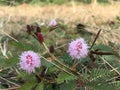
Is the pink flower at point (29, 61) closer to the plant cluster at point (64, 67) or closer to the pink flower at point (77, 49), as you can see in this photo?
the plant cluster at point (64, 67)

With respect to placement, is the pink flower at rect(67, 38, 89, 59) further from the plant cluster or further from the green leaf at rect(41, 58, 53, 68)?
the green leaf at rect(41, 58, 53, 68)

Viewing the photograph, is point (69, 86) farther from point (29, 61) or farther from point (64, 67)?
point (29, 61)

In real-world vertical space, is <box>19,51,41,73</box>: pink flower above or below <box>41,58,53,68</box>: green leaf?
above

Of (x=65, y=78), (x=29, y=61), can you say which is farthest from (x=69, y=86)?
(x=29, y=61)

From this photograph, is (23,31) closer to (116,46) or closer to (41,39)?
(116,46)

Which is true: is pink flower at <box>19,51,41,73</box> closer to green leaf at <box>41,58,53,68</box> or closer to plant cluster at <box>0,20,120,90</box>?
plant cluster at <box>0,20,120,90</box>

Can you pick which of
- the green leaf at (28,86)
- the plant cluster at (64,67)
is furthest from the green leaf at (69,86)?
the green leaf at (28,86)

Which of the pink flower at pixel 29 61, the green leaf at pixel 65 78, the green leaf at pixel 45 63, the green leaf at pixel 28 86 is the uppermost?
the pink flower at pixel 29 61

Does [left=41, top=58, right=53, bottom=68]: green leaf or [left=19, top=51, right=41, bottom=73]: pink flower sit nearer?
[left=19, top=51, right=41, bottom=73]: pink flower

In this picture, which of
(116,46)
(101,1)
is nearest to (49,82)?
(116,46)

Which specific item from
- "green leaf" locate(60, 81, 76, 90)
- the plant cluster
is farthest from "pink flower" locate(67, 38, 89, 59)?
"green leaf" locate(60, 81, 76, 90)

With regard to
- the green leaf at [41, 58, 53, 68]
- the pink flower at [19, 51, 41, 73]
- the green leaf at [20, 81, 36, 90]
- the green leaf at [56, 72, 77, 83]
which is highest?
the pink flower at [19, 51, 41, 73]
